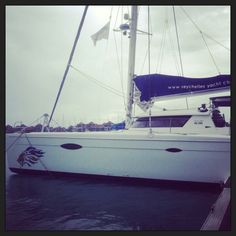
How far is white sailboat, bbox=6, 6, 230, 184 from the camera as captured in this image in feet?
23.0

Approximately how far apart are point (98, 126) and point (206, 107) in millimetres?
4692

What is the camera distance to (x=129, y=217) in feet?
17.0

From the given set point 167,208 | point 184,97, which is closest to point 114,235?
point 167,208

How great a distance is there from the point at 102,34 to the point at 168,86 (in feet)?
11.4

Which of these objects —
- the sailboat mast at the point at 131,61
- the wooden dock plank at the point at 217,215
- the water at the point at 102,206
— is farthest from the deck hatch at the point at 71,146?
the wooden dock plank at the point at 217,215

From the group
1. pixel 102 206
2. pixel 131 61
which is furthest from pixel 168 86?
pixel 102 206

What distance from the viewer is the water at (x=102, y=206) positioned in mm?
4879

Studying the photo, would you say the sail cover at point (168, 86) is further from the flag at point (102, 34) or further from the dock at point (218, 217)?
the dock at point (218, 217)

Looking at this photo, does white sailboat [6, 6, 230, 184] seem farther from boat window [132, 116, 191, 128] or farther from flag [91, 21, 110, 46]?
flag [91, 21, 110, 46]

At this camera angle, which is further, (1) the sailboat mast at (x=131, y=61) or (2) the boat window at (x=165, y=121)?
(1) the sailboat mast at (x=131, y=61)

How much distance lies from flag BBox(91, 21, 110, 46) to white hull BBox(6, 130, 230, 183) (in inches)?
159

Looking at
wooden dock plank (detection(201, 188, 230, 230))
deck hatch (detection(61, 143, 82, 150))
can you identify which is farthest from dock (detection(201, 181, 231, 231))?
deck hatch (detection(61, 143, 82, 150))

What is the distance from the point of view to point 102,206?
Answer: 5.84 m

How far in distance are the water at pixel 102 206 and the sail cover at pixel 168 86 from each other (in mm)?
3109
